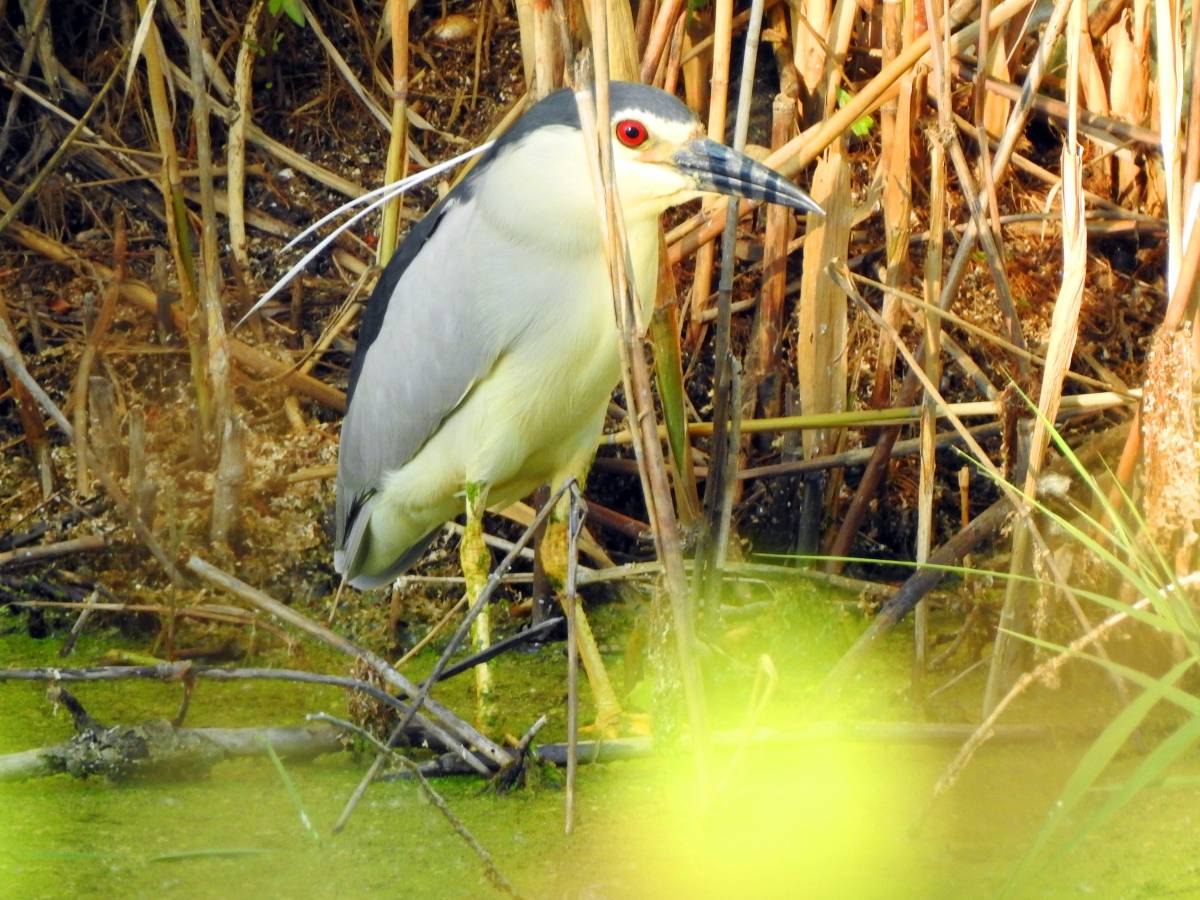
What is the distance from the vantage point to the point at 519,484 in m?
3.12

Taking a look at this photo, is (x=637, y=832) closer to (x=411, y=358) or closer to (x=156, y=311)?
(x=411, y=358)

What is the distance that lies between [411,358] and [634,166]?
66 cm

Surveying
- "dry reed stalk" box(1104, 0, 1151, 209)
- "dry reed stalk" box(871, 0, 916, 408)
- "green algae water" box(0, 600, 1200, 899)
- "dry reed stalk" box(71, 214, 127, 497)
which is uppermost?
"dry reed stalk" box(1104, 0, 1151, 209)

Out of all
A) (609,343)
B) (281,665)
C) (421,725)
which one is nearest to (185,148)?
(281,665)

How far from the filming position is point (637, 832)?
7.46 feet

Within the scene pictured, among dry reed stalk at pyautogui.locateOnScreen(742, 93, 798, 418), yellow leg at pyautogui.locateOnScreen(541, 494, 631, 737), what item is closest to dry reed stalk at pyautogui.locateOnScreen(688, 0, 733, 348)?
dry reed stalk at pyautogui.locateOnScreen(742, 93, 798, 418)

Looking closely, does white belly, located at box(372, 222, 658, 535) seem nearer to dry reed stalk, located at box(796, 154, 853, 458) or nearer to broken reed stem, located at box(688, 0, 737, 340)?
broken reed stem, located at box(688, 0, 737, 340)

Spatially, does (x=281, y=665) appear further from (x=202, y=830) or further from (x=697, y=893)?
(x=697, y=893)

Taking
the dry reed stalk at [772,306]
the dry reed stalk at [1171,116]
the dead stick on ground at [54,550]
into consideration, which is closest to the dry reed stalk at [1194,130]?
the dry reed stalk at [1171,116]

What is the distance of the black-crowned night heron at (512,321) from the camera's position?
8.42ft

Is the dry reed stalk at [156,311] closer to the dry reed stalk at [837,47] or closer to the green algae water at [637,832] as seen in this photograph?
the green algae water at [637,832]

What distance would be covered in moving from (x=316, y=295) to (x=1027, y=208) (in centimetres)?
190

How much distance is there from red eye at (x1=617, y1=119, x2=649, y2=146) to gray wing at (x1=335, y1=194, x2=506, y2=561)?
1.36ft

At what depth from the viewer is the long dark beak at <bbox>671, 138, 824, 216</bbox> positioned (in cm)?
252
